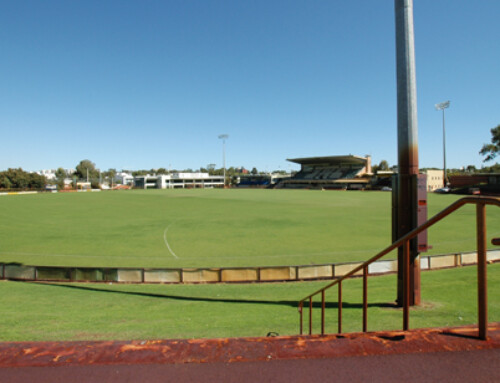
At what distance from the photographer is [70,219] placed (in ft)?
105

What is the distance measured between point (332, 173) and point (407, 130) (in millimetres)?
112183

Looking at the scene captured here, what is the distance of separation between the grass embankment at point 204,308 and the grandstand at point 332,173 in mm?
93356

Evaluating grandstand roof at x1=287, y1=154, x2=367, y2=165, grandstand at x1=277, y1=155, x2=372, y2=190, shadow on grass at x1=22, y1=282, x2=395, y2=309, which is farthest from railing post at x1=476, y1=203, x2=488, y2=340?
grandstand roof at x1=287, y1=154, x2=367, y2=165

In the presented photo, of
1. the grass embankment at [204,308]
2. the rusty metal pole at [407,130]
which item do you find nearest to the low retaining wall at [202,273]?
the grass embankment at [204,308]

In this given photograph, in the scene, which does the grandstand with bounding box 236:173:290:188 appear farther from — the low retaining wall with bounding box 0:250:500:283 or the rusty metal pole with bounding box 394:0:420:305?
the rusty metal pole with bounding box 394:0:420:305

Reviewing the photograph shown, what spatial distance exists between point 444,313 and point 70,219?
32.4 meters

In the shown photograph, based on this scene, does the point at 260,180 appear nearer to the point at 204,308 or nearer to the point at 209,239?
the point at 209,239

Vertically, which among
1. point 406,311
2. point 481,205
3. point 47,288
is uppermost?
point 481,205

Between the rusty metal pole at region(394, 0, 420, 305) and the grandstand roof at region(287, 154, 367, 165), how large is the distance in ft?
343

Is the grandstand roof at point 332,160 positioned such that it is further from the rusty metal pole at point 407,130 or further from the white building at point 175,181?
the rusty metal pole at point 407,130

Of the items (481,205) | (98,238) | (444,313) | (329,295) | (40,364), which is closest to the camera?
(40,364)

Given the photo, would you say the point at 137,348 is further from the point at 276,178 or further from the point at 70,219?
the point at 276,178

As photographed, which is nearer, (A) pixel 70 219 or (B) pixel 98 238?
(B) pixel 98 238

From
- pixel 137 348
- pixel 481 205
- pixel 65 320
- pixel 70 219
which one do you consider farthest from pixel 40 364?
pixel 70 219
